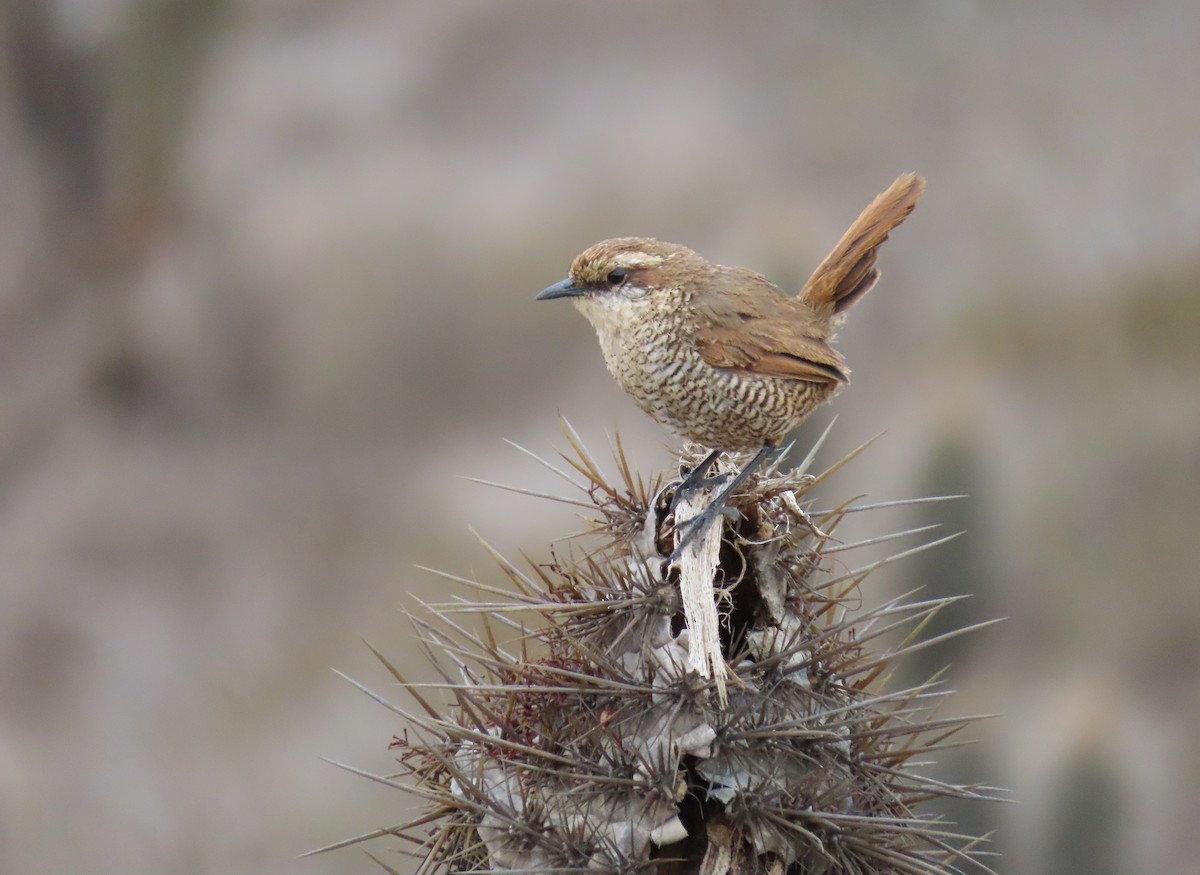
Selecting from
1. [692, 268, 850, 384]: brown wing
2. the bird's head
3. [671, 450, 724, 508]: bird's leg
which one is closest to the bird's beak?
the bird's head

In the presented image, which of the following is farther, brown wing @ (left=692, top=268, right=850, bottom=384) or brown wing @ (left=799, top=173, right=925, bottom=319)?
brown wing @ (left=799, top=173, right=925, bottom=319)

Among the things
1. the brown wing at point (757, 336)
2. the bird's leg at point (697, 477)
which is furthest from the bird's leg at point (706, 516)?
the brown wing at point (757, 336)

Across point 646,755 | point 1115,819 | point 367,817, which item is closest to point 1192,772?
point 1115,819

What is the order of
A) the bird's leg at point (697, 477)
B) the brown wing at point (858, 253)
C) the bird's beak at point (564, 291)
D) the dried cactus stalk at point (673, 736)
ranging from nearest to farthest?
the dried cactus stalk at point (673, 736) → the bird's leg at point (697, 477) → the bird's beak at point (564, 291) → the brown wing at point (858, 253)

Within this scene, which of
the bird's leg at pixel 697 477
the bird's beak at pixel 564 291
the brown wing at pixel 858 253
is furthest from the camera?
the brown wing at pixel 858 253

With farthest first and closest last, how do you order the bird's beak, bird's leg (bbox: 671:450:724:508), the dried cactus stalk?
the bird's beak
bird's leg (bbox: 671:450:724:508)
the dried cactus stalk

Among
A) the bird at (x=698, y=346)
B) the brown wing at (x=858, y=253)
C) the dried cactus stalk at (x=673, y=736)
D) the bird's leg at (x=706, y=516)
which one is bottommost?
the dried cactus stalk at (x=673, y=736)

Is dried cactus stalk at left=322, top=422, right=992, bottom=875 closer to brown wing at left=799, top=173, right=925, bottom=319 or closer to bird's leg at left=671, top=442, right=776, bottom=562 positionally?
bird's leg at left=671, top=442, right=776, bottom=562

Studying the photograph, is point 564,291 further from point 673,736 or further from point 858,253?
point 673,736

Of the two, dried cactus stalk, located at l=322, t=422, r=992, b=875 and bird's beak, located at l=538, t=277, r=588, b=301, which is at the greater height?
bird's beak, located at l=538, t=277, r=588, b=301

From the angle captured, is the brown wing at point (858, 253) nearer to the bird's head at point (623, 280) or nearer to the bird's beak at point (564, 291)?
the bird's head at point (623, 280)
